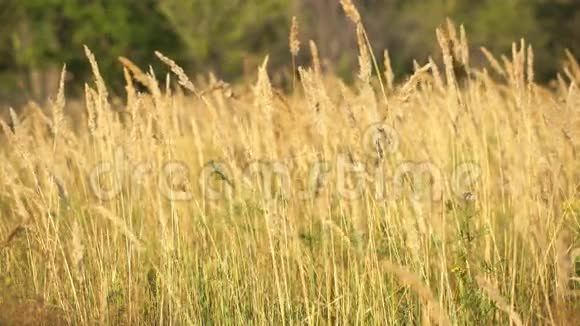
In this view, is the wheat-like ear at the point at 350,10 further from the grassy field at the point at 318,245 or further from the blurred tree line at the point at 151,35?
the blurred tree line at the point at 151,35

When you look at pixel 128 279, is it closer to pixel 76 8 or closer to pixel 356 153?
pixel 356 153

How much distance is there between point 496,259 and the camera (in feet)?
11.2

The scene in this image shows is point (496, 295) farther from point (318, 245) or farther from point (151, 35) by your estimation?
point (151, 35)

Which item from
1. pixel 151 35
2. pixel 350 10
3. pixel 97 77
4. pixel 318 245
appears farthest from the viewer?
pixel 151 35

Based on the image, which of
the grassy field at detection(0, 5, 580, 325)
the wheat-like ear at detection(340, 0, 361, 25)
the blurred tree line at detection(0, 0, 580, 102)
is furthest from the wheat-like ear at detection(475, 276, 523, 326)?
the blurred tree line at detection(0, 0, 580, 102)

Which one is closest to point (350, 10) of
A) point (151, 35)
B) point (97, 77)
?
point (97, 77)

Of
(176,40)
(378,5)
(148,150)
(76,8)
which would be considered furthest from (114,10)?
(148,150)

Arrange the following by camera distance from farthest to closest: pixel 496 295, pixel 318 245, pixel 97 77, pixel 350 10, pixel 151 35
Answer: pixel 151 35, pixel 318 245, pixel 97 77, pixel 350 10, pixel 496 295

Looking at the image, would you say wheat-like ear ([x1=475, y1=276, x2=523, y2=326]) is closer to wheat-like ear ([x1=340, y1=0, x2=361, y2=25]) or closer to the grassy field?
the grassy field

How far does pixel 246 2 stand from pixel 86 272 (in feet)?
54.3

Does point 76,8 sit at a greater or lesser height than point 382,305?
greater

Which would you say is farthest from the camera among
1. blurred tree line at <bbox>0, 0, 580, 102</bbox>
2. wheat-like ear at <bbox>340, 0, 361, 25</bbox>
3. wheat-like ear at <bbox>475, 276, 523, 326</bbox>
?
blurred tree line at <bbox>0, 0, 580, 102</bbox>

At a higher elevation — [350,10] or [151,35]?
[151,35]

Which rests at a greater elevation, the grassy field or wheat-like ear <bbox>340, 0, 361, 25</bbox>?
wheat-like ear <bbox>340, 0, 361, 25</bbox>
